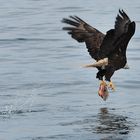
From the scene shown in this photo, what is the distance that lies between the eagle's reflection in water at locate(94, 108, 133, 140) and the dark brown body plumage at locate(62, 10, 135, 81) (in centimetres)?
110

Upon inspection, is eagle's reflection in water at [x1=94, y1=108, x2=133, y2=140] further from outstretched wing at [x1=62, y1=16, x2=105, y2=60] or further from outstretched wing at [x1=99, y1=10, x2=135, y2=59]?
outstretched wing at [x1=62, y1=16, x2=105, y2=60]

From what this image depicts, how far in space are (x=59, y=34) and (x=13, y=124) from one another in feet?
33.1

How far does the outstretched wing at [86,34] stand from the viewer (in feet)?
48.5

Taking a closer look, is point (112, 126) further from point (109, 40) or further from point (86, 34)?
point (86, 34)

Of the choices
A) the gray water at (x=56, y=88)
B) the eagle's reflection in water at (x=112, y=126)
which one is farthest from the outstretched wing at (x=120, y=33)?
the eagle's reflection in water at (x=112, y=126)

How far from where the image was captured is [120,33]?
13578 mm

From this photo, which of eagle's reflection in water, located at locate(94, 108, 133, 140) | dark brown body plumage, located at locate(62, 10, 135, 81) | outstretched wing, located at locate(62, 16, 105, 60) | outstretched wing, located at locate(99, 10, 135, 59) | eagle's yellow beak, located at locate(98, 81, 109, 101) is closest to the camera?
eagle's reflection in water, located at locate(94, 108, 133, 140)

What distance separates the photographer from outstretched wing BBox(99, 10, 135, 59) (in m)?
13.4

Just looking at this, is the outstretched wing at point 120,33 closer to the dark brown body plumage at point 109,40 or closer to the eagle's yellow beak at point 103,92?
the dark brown body plumage at point 109,40

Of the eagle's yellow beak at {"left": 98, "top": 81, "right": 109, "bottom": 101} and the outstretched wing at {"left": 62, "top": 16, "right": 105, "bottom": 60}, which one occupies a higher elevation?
the outstretched wing at {"left": 62, "top": 16, "right": 105, "bottom": 60}

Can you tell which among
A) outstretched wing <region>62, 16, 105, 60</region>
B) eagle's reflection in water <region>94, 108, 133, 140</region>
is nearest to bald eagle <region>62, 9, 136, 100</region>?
outstretched wing <region>62, 16, 105, 60</region>

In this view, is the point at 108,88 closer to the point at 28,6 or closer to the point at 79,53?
the point at 79,53

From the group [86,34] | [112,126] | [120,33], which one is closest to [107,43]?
[120,33]

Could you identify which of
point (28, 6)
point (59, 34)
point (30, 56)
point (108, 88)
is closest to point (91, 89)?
point (108, 88)
